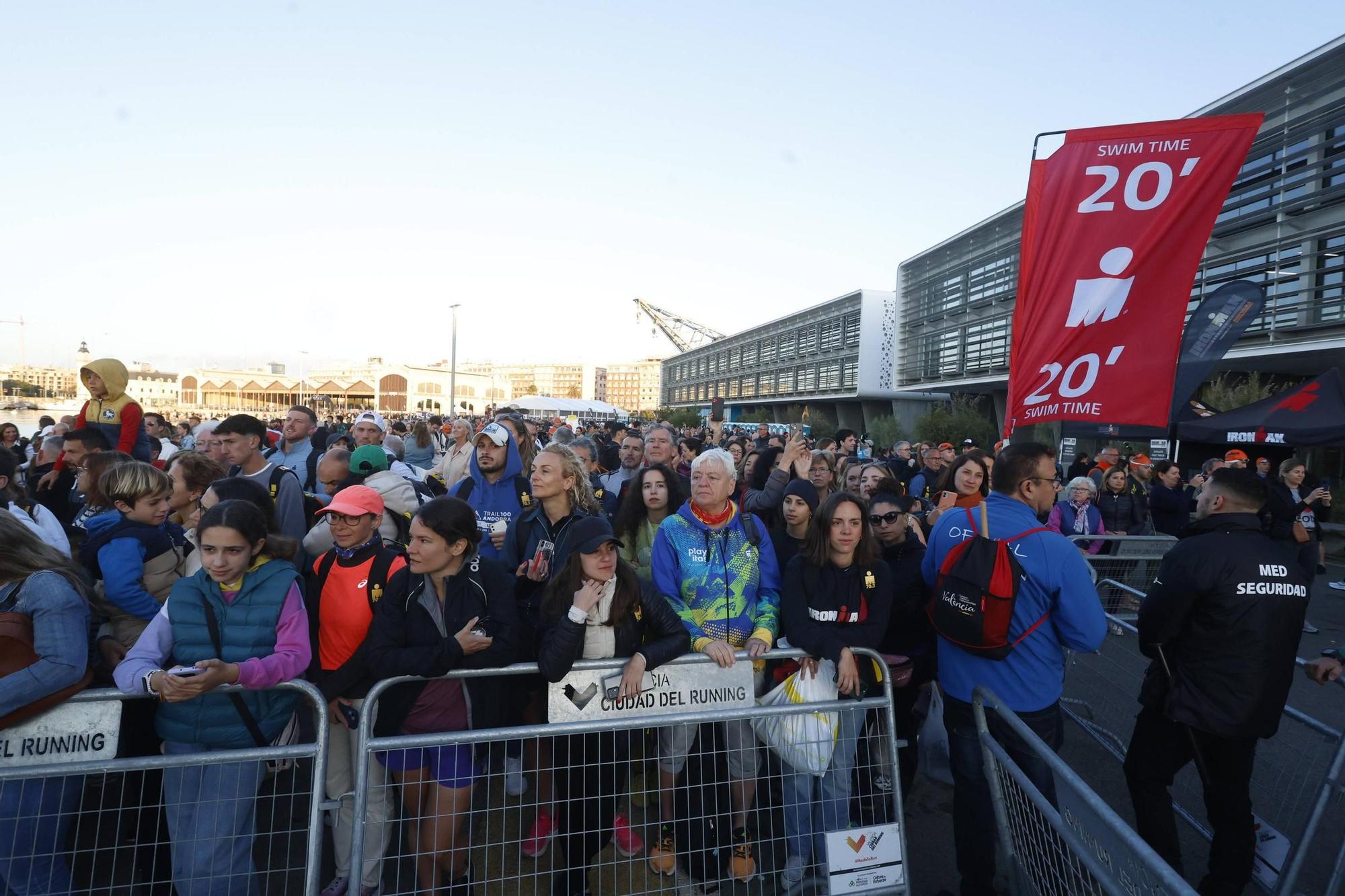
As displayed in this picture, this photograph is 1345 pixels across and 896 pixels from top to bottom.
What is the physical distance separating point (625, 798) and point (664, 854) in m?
0.55

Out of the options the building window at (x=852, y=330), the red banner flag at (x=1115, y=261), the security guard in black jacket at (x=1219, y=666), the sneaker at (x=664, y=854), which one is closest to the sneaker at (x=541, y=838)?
the sneaker at (x=664, y=854)

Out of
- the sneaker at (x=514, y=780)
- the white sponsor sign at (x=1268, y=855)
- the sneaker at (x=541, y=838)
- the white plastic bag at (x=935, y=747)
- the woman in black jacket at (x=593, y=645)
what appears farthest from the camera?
the white plastic bag at (x=935, y=747)

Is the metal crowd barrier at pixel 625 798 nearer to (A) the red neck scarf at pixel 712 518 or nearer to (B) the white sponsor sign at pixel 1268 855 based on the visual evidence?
(A) the red neck scarf at pixel 712 518

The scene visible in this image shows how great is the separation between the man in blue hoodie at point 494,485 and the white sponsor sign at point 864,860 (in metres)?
2.45

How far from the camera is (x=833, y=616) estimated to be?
10.00 feet

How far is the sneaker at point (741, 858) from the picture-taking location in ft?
9.22

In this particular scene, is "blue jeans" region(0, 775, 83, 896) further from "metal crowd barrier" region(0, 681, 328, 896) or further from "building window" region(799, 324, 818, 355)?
"building window" region(799, 324, 818, 355)

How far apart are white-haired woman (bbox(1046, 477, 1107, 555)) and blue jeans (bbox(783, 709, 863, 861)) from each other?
5036 mm

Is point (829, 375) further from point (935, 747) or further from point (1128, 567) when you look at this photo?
point (935, 747)

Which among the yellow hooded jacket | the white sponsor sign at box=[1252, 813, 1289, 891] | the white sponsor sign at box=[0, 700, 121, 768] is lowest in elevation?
the white sponsor sign at box=[1252, 813, 1289, 891]

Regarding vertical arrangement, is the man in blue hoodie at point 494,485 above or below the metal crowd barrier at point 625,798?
above

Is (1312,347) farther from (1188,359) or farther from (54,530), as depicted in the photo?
(54,530)

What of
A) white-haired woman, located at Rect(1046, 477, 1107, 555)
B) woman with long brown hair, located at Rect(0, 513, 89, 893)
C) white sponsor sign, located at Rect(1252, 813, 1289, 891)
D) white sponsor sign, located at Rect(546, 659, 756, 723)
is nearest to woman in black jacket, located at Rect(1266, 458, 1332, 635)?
white-haired woman, located at Rect(1046, 477, 1107, 555)

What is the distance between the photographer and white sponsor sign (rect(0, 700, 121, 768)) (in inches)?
85.0
